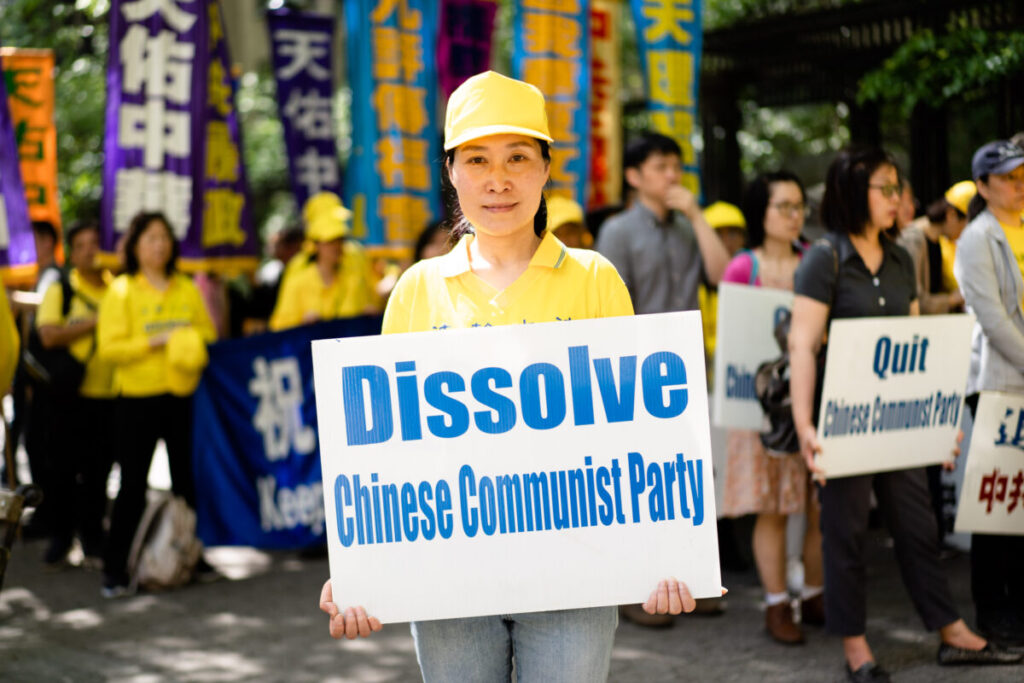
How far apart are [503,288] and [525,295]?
6 centimetres

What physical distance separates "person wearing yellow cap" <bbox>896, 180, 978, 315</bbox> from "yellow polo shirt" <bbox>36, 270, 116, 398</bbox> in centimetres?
483

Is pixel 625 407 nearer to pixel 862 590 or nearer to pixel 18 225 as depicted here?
pixel 862 590

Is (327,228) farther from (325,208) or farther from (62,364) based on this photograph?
(62,364)

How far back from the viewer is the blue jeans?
101 inches

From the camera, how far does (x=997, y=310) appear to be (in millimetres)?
4770

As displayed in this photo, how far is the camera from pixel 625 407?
257 cm

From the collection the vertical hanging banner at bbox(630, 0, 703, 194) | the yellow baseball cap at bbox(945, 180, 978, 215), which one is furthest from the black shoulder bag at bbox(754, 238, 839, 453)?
the vertical hanging banner at bbox(630, 0, 703, 194)

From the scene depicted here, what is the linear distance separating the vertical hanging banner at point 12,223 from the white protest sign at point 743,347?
11.5 feet

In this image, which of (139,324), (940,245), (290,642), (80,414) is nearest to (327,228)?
(139,324)

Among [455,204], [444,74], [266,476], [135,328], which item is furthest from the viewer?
[444,74]

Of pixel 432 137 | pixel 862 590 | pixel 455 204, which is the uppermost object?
pixel 432 137

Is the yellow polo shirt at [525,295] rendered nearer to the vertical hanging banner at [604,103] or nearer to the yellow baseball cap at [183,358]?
the yellow baseball cap at [183,358]

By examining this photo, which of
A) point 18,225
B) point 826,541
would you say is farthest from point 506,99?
point 18,225

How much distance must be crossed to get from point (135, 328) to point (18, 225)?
88cm
